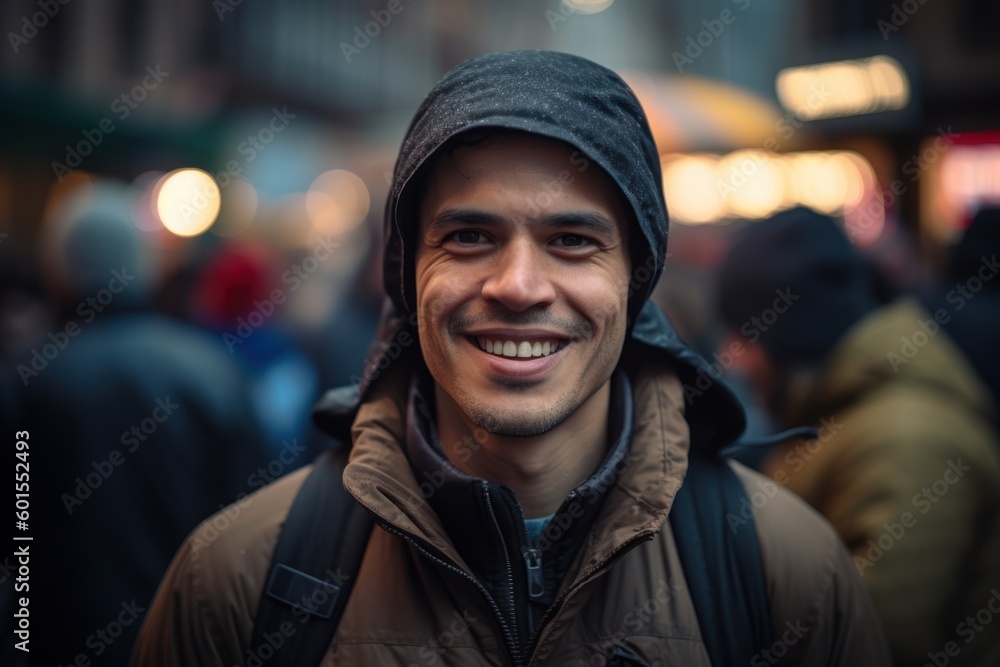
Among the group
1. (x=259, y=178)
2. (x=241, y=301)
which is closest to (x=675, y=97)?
(x=241, y=301)

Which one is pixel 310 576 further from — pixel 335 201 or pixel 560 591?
pixel 335 201

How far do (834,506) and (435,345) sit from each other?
1649 millimetres

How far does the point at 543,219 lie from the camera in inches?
72.2

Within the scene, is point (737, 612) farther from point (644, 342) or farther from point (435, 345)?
point (435, 345)

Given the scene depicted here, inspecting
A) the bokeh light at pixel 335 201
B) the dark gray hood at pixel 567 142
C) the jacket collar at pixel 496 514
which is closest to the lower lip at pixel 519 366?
the jacket collar at pixel 496 514

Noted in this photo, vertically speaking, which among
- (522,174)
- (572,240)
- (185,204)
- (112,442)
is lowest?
(112,442)

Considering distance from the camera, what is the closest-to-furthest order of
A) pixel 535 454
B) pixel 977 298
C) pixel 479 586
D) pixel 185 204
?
pixel 479 586 < pixel 535 454 < pixel 977 298 < pixel 185 204

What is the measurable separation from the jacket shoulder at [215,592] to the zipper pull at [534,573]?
0.63 meters

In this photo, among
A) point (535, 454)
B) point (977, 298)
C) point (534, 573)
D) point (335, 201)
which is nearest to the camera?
point (534, 573)

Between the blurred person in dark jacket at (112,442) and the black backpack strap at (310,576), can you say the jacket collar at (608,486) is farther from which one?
the blurred person in dark jacket at (112,442)

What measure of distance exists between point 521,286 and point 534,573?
0.66 m

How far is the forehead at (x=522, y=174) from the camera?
1.84 m

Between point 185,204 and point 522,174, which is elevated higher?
point 185,204

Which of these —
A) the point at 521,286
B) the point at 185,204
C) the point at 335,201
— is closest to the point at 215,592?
the point at 521,286
